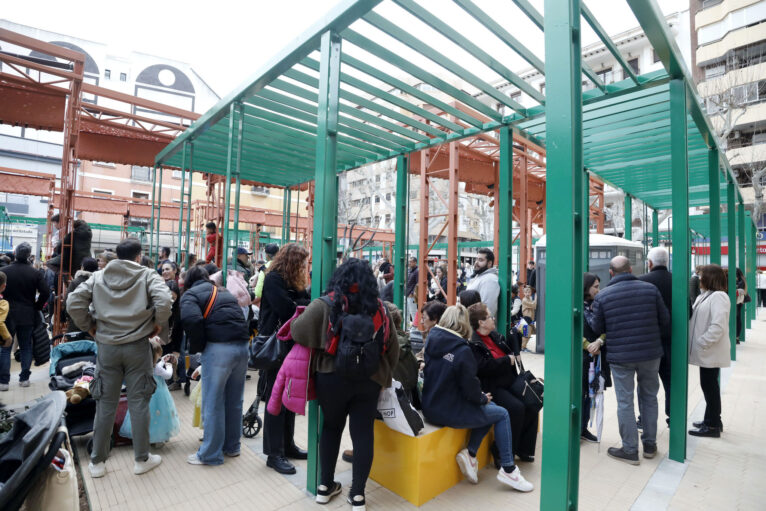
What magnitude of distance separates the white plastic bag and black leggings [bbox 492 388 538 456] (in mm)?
914

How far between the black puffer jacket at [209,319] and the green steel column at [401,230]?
10.7 ft

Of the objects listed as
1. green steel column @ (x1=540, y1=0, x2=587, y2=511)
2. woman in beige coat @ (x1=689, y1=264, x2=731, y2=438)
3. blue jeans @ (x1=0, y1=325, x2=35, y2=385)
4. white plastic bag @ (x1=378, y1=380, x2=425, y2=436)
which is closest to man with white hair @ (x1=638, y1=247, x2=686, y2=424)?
woman in beige coat @ (x1=689, y1=264, x2=731, y2=438)

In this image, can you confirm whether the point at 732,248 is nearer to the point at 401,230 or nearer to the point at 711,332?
the point at 711,332

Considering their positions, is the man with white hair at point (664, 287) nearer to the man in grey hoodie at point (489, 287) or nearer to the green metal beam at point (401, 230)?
the man in grey hoodie at point (489, 287)

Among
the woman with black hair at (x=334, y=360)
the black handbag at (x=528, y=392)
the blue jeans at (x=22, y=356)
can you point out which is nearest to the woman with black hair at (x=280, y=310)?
the woman with black hair at (x=334, y=360)

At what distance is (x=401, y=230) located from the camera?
666 cm

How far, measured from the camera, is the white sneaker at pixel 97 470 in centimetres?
343

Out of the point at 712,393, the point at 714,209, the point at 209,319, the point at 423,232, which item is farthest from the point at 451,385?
the point at 423,232

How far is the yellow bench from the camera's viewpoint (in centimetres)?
313

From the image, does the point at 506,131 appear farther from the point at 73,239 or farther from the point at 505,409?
the point at 73,239

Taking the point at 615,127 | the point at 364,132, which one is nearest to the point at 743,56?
the point at 615,127

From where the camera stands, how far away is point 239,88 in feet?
14.5

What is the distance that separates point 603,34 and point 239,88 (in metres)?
3.41

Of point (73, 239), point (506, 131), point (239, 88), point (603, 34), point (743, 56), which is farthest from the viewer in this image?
point (743, 56)
